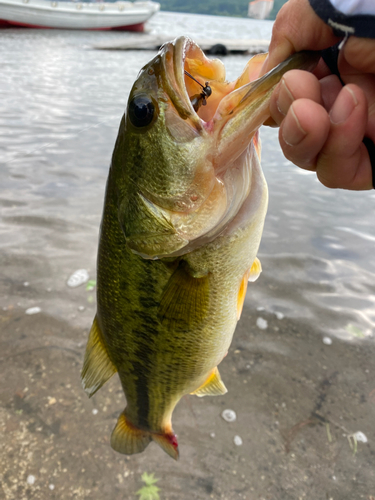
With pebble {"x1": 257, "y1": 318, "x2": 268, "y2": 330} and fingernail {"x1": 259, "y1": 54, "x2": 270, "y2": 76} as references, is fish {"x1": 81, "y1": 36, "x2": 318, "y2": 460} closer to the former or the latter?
fingernail {"x1": 259, "y1": 54, "x2": 270, "y2": 76}

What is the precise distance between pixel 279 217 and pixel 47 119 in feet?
22.7

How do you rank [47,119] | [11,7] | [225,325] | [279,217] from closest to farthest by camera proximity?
[225,325]
[279,217]
[47,119]
[11,7]

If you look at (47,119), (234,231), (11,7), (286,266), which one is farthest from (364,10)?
(11,7)

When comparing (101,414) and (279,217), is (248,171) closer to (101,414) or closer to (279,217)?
(101,414)

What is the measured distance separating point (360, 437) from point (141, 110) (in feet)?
8.47

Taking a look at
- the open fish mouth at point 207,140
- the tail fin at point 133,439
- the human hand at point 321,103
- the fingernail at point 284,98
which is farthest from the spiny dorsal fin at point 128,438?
the fingernail at point 284,98

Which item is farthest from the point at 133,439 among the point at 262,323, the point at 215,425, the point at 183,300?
the point at 262,323

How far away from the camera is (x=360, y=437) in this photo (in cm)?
244

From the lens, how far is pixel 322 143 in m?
1.09

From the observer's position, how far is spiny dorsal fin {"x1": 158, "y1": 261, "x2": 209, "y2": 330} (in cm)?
141

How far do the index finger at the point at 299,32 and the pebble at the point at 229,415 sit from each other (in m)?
2.31

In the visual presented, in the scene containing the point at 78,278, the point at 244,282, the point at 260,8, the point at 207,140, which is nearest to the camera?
the point at 207,140

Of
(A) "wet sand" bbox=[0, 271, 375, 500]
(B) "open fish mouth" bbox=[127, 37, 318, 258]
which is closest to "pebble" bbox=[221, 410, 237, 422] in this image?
(A) "wet sand" bbox=[0, 271, 375, 500]

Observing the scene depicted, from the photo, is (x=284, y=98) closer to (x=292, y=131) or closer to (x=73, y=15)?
(x=292, y=131)
